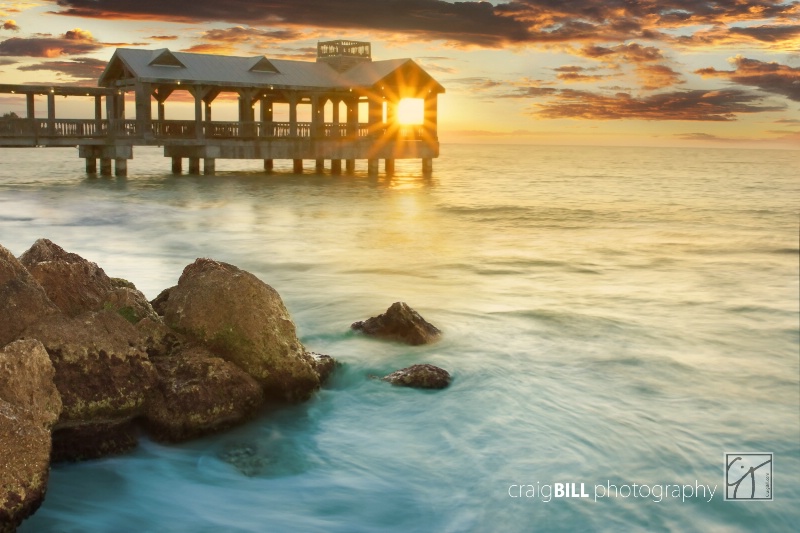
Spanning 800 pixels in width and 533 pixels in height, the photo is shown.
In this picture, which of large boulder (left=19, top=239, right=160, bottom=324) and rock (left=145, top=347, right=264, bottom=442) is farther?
large boulder (left=19, top=239, right=160, bottom=324)

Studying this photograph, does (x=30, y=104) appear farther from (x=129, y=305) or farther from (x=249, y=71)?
(x=129, y=305)

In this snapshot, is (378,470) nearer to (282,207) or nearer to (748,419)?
(748,419)

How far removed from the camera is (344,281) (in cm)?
1636

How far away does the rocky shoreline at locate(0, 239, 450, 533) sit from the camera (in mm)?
6258

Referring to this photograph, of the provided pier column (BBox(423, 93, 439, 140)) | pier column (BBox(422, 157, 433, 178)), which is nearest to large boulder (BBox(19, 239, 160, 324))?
pier column (BBox(423, 93, 439, 140))

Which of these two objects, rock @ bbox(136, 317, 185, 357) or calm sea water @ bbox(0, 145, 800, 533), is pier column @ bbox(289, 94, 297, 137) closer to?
calm sea water @ bbox(0, 145, 800, 533)

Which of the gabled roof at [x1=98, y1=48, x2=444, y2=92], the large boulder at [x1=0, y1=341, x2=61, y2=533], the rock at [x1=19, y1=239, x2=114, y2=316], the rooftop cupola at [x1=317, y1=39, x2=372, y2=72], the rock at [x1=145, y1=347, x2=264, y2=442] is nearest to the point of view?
the large boulder at [x1=0, y1=341, x2=61, y2=533]

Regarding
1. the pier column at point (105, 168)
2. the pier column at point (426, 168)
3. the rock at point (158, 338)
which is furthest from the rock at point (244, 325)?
the pier column at point (426, 168)

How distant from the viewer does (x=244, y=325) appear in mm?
7902

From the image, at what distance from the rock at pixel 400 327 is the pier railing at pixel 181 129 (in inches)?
981

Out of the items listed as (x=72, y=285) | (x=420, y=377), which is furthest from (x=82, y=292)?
(x=420, y=377)

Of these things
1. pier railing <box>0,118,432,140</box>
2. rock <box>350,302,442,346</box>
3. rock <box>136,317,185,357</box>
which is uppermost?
pier railing <box>0,118,432,140</box>

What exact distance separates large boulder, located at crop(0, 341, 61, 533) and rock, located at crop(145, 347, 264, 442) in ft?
3.22

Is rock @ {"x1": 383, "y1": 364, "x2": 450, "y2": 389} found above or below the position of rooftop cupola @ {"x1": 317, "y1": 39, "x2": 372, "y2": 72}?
below
